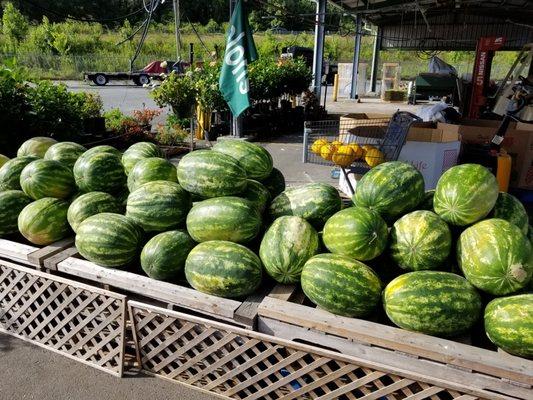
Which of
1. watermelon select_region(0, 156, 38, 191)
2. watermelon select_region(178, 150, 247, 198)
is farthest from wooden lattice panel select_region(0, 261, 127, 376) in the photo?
watermelon select_region(178, 150, 247, 198)

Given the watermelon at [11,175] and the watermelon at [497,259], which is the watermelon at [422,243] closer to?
the watermelon at [497,259]

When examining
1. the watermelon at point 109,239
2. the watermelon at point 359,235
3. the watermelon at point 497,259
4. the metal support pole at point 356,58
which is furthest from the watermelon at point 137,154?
the metal support pole at point 356,58

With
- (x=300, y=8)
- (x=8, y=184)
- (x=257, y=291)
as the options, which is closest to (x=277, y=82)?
(x=8, y=184)

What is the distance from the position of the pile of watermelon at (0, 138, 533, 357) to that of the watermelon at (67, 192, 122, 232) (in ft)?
0.04

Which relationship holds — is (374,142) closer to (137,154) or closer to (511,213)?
(511,213)

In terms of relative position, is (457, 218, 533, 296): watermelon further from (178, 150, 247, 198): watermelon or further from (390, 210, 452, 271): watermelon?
(178, 150, 247, 198): watermelon

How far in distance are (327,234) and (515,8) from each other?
17612 millimetres

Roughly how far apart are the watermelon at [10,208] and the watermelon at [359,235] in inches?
103

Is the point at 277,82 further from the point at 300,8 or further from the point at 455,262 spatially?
the point at 300,8

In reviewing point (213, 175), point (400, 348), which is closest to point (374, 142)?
point (213, 175)

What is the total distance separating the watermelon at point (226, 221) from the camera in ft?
8.80

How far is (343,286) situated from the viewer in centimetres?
229

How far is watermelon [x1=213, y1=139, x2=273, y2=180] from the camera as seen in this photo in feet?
10.4

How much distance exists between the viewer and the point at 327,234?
262cm
